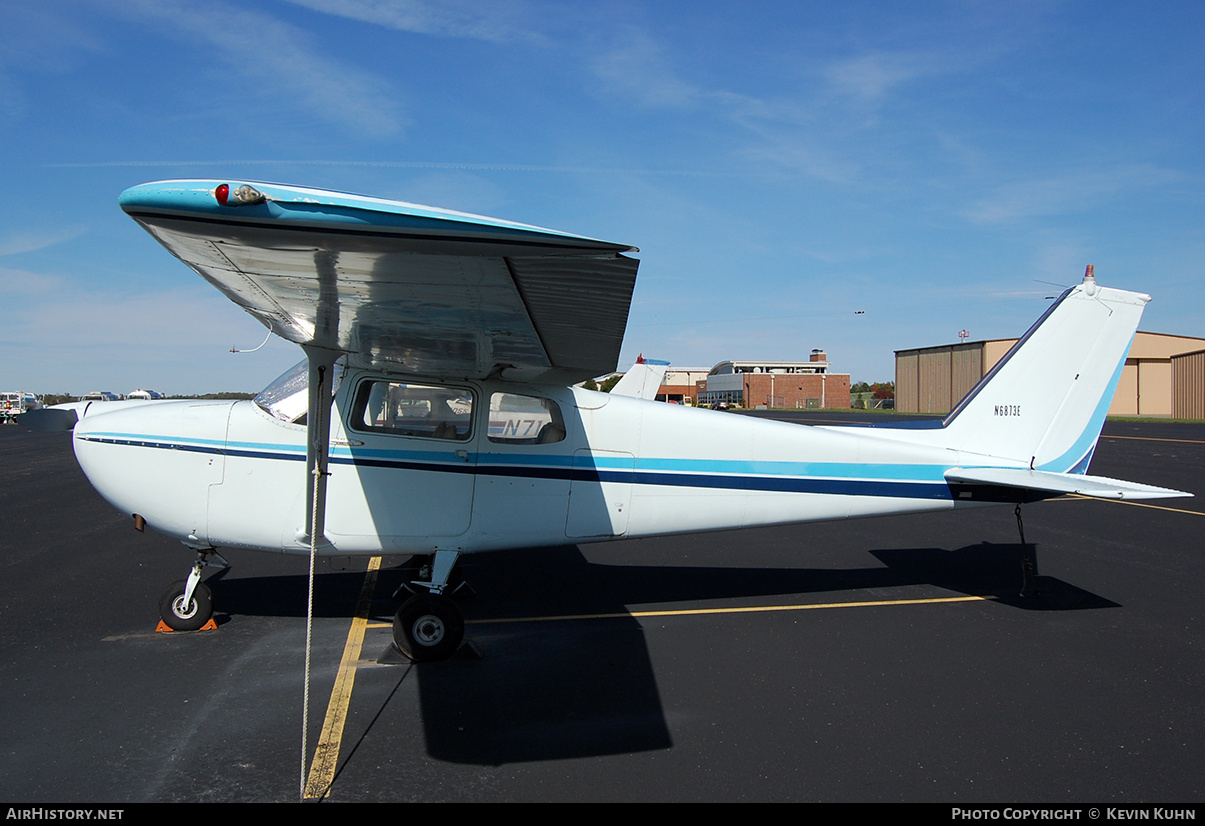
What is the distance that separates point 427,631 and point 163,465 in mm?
2221

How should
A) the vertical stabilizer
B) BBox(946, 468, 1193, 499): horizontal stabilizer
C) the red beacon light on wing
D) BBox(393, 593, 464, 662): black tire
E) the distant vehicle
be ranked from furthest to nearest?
the distant vehicle → the vertical stabilizer → BBox(946, 468, 1193, 499): horizontal stabilizer → BBox(393, 593, 464, 662): black tire → the red beacon light on wing

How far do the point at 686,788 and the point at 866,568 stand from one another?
4629 mm

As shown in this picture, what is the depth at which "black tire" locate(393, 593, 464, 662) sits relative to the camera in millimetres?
4602

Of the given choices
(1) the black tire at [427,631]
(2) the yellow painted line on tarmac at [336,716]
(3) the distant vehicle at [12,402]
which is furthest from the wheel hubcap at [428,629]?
(3) the distant vehicle at [12,402]

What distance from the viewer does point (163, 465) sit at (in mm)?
4848

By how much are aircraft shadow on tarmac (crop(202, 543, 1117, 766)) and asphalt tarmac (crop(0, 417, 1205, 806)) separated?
25 mm

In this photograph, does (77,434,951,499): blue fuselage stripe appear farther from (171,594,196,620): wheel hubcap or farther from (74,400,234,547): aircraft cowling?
(171,594,196,620): wheel hubcap

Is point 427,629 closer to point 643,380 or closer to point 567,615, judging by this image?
point 567,615

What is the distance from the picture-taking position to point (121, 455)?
486 centimetres

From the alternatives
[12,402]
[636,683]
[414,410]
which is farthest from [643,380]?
[12,402]

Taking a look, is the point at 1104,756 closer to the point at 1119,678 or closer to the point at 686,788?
the point at 1119,678

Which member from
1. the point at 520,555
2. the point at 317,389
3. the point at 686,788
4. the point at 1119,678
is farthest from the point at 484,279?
the point at 520,555

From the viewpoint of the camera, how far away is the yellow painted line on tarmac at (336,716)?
3.16 metres

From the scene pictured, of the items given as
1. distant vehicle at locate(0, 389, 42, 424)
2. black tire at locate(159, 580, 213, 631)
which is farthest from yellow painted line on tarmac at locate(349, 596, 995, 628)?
distant vehicle at locate(0, 389, 42, 424)
